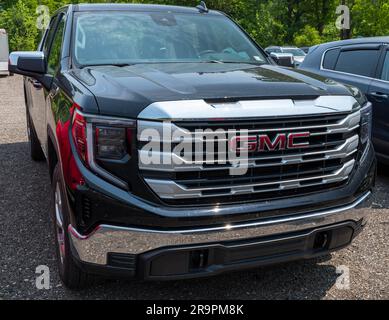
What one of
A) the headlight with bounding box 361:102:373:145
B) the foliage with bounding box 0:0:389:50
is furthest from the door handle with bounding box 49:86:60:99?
the foliage with bounding box 0:0:389:50

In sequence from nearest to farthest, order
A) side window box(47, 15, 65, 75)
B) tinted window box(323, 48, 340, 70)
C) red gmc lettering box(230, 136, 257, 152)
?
red gmc lettering box(230, 136, 257, 152) < side window box(47, 15, 65, 75) < tinted window box(323, 48, 340, 70)

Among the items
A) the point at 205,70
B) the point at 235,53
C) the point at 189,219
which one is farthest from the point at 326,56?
the point at 189,219

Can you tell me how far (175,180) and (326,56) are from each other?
15.8 ft

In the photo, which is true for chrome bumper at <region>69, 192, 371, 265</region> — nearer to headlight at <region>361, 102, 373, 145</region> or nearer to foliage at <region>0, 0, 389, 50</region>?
headlight at <region>361, 102, 373, 145</region>

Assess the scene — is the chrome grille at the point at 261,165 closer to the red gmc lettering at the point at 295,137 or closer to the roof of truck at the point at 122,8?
the red gmc lettering at the point at 295,137

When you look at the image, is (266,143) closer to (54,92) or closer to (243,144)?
(243,144)

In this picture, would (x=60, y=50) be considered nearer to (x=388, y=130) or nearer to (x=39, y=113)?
(x=39, y=113)

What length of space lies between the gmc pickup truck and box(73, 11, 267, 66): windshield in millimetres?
563

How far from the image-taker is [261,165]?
2619 millimetres

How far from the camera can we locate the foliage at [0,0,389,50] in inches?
1067

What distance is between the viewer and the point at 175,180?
2.48m

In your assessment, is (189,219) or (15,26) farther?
(15,26)

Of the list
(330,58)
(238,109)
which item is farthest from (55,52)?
(330,58)

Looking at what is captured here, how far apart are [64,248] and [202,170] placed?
1.01 metres
